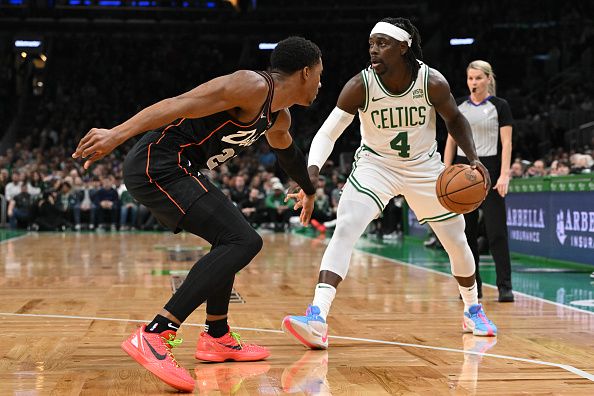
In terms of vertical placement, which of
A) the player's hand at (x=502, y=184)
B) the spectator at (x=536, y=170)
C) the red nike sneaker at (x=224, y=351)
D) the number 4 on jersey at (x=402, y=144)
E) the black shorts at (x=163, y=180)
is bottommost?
the red nike sneaker at (x=224, y=351)

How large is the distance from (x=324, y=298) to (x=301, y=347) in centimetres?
31

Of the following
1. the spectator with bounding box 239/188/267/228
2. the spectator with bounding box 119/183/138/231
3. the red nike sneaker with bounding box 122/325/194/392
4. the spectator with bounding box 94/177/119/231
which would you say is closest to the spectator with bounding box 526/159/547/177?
the spectator with bounding box 239/188/267/228

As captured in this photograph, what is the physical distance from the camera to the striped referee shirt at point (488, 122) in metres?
6.82

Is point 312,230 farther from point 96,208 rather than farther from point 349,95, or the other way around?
point 349,95

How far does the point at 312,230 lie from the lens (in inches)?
760

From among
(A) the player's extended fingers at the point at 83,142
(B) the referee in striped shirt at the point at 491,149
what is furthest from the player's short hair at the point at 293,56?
(B) the referee in striped shirt at the point at 491,149

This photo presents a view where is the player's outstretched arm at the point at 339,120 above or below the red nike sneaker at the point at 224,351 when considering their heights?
above

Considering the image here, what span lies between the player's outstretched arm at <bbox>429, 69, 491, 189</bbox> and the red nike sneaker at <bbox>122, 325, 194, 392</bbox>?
2.14 meters

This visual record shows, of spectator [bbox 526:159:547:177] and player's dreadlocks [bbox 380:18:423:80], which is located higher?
player's dreadlocks [bbox 380:18:423:80]

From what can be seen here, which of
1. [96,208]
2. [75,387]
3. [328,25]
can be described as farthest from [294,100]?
[328,25]

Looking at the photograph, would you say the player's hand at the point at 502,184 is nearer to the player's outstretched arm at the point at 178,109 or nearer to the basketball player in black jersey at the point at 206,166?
the basketball player in black jersey at the point at 206,166

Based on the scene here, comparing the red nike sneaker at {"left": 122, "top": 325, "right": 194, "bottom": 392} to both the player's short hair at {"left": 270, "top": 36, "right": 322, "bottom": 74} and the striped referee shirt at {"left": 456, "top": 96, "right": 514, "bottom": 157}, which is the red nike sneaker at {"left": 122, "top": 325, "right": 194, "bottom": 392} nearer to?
the player's short hair at {"left": 270, "top": 36, "right": 322, "bottom": 74}

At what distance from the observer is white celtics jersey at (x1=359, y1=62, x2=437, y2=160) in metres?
5.12

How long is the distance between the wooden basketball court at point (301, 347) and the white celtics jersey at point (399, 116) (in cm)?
115
